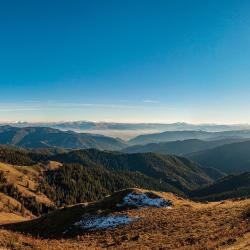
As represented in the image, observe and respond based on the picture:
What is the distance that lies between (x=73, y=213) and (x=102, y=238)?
23.3 m

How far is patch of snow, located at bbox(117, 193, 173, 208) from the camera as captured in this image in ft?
233

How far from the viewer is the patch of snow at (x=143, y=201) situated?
233ft

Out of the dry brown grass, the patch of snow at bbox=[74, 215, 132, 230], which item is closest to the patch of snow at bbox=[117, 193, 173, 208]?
the dry brown grass

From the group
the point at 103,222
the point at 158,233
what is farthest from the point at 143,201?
the point at 158,233

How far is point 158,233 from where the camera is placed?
45.9 meters

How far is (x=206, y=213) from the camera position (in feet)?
179

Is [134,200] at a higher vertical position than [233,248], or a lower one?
lower

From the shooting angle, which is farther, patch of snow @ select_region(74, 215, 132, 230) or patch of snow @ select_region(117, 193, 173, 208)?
patch of snow @ select_region(117, 193, 173, 208)

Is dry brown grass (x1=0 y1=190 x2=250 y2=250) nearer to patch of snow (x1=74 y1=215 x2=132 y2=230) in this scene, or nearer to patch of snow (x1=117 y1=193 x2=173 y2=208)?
patch of snow (x1=74 y1=215 x2=132 y2=230)

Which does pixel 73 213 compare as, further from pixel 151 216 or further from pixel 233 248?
pixel 233 248

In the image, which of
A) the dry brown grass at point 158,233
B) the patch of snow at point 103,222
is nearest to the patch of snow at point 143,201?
the dry brown grass at point 158,233

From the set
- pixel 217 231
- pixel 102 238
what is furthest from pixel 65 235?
pixel 217 231

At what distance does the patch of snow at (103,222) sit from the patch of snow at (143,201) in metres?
9.19

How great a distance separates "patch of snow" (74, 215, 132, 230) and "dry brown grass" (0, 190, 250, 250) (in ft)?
6.82
